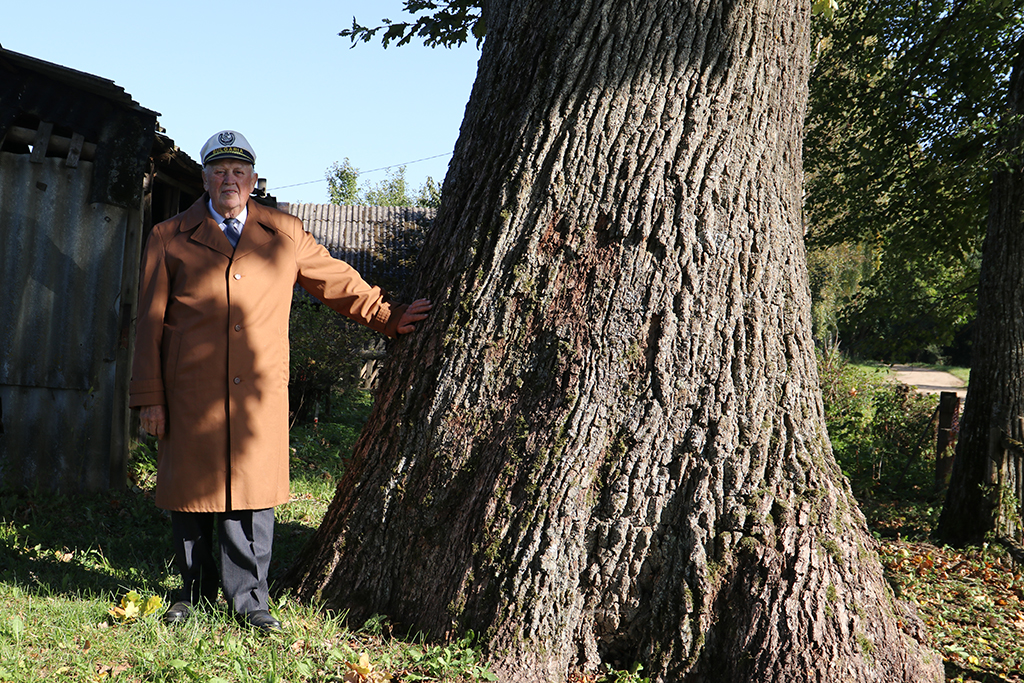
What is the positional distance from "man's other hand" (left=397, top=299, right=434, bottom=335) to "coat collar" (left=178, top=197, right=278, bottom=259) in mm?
696

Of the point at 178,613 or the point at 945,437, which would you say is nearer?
the point at 178,613

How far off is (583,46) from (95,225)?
16.4 feet

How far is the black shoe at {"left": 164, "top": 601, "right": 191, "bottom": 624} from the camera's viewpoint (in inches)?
122

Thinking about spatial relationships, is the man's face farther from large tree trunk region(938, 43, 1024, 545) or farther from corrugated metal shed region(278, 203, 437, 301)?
corrugated metal shed region(278, 203, 437, 301)

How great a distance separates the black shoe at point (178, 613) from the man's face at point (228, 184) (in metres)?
1.74

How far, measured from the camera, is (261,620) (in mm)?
3062

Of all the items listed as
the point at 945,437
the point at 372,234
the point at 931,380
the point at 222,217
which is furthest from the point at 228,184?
the point at 931,380

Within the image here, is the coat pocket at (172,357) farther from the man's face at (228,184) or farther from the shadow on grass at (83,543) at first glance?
the shadow on grass at (83,543)

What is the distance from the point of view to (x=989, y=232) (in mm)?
6129

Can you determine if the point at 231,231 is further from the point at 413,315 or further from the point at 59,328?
the point at 59,328

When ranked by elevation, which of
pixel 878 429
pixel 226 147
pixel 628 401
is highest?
pixel 226 147

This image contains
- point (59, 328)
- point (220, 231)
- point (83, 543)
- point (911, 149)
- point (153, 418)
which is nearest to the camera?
point (153, 418)

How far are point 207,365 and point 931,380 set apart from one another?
1092 inches

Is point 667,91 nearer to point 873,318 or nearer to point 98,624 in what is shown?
point 98,624
